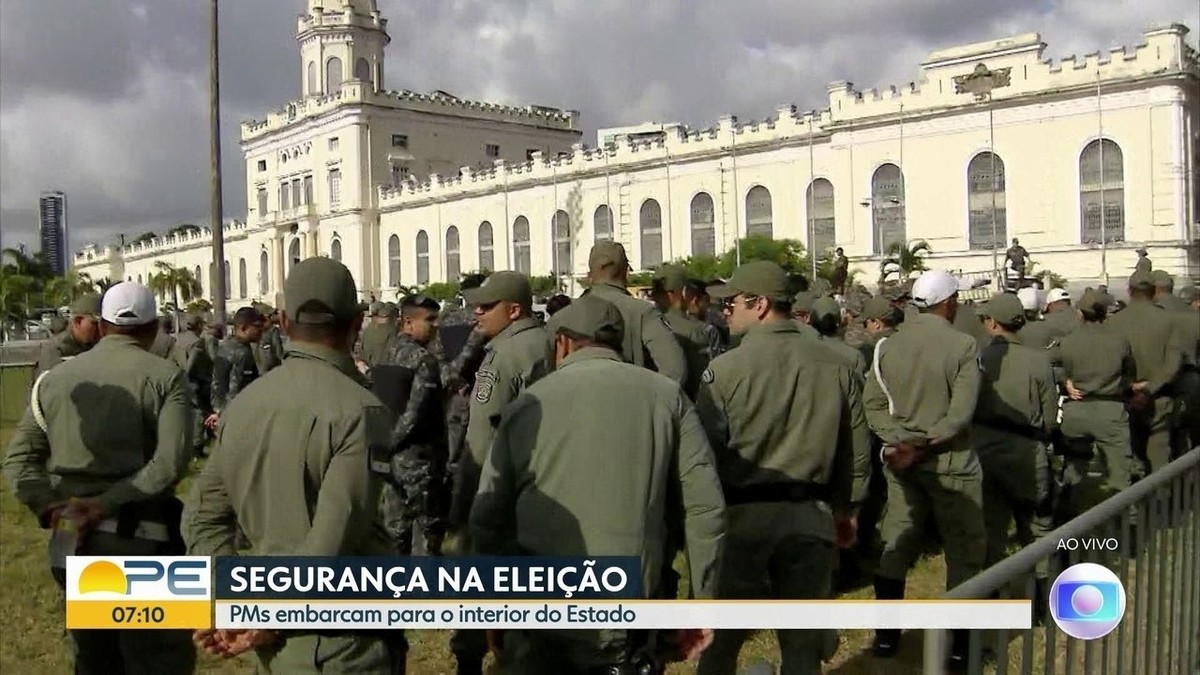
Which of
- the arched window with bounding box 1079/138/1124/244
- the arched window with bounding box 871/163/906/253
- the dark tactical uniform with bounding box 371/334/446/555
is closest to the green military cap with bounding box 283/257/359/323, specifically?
the dark tactical uniform with bounding box 371/334/446/555

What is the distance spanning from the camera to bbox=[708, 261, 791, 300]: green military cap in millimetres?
4629

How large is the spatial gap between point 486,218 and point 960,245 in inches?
1028

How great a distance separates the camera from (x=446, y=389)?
22.2ft

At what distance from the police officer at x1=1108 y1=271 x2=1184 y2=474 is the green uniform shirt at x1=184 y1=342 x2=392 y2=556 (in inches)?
270

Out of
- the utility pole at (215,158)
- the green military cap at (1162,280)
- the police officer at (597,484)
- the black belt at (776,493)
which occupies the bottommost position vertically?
the black belt at (776,493)

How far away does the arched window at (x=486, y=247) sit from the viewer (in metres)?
57.2

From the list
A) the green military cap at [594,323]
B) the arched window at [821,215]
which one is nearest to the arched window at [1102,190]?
the arched window at [821,215]

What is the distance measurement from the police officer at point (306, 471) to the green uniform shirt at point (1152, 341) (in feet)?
22.4

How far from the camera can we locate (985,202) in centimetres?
3916

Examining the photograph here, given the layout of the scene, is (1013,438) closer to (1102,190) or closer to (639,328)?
(639,328)

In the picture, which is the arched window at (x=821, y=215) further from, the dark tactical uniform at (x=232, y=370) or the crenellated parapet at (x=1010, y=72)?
the dark tactical uniform at (x=232, y=370)

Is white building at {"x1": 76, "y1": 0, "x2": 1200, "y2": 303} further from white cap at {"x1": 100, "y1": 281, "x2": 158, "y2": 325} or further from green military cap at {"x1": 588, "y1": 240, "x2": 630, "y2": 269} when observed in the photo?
white cap at {"x1": 100, "y1": 281, "x2": 158, "y2": 325}

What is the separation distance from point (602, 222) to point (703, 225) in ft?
19.5

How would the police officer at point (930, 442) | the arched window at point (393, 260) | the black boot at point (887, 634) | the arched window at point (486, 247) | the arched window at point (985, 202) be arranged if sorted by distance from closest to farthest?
the police officer at point (930, 442) → the black boot at point (887, 634) → the arched window at point (985, 202) → the arched window at point (486, 247) → the arched window at point (393, 260)
